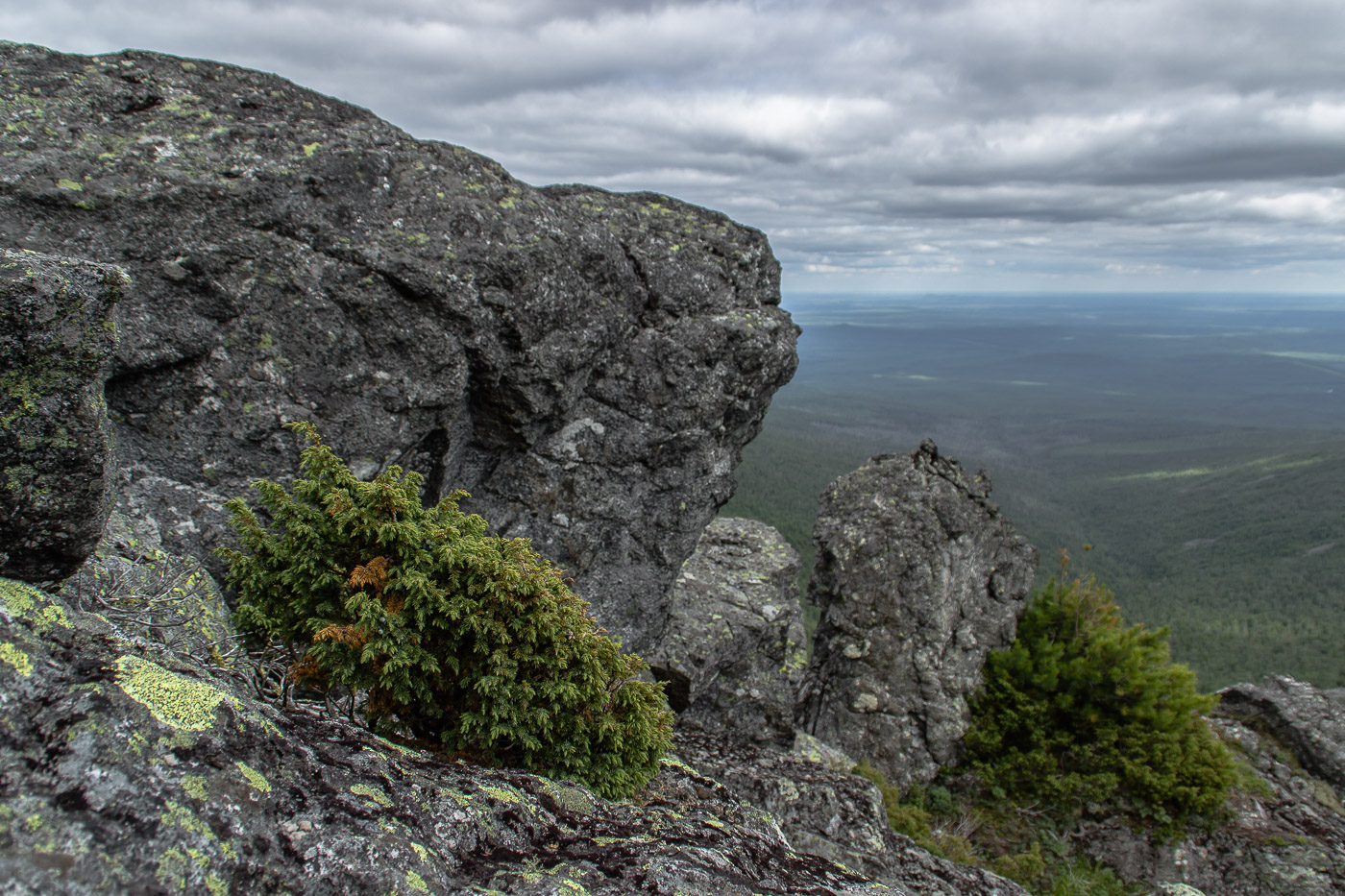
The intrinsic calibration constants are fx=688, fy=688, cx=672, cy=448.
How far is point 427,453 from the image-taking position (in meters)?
13.1

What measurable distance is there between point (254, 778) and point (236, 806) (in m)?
0.30

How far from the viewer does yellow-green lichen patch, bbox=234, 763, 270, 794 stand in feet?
16.1

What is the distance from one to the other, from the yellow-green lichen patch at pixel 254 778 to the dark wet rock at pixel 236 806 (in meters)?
0.02

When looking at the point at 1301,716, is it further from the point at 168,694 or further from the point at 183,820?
the point at 168,694

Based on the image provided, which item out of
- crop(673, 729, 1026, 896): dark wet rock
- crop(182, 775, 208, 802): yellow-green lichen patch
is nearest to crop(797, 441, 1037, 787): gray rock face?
crop(673, 729, 1026, 896): dark wet rock

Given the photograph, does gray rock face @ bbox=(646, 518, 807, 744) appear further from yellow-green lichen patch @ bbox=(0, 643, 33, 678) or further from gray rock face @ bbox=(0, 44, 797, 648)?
yellow-green lichen patch @ bbox=(0, 643, 33, 678)

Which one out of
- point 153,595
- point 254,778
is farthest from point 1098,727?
point 153,595

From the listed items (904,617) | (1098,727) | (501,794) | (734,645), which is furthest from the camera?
(904,617)

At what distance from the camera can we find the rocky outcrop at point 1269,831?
59.5 feet

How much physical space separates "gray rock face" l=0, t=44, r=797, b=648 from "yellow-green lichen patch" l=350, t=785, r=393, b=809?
590 cm

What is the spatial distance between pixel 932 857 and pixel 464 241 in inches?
542

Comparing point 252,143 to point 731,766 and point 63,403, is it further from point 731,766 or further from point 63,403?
point 731,766

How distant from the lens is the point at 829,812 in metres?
13.0

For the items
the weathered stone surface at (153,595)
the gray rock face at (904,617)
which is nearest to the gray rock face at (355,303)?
the weathered stone surface at (153,595)
